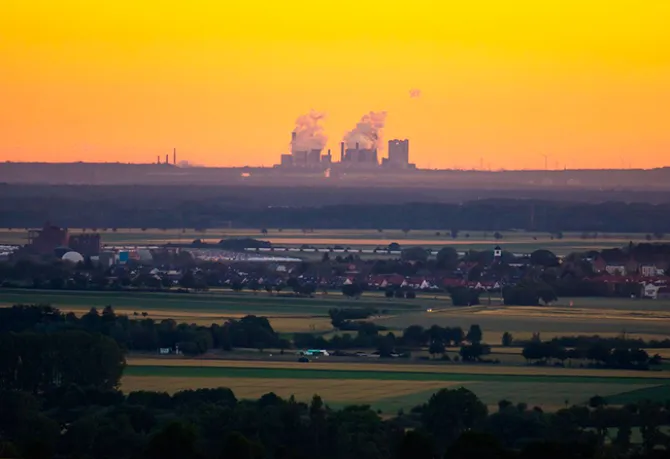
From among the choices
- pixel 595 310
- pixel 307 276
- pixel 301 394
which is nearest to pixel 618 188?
pixel 307 276

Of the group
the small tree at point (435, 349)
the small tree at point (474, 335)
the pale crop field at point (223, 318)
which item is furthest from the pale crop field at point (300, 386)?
the pale crop field at point (223, 318)

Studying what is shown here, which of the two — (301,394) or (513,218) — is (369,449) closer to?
(301,394)

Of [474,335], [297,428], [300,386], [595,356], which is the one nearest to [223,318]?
[474,335]

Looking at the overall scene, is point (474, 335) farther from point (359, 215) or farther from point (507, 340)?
point (359, 215)

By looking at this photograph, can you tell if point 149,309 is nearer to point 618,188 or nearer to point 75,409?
point 75,409

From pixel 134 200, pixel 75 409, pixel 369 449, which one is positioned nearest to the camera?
pixel 369 449

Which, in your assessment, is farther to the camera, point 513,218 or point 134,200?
point 134,200

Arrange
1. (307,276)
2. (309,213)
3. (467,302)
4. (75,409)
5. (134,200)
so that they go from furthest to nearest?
(134,200), (309,213), (307,276), (467,302), (75,409)

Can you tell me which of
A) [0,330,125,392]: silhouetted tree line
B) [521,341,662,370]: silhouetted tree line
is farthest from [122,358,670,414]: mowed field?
[521,341,662,370]: silhouetted tree line
